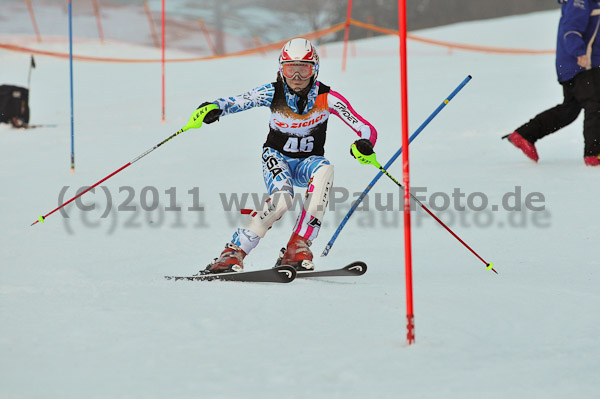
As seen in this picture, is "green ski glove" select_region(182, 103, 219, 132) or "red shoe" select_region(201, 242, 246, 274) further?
"green ski glove" select_region(182, 103, 219, 132)

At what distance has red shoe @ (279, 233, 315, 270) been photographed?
4430 mm

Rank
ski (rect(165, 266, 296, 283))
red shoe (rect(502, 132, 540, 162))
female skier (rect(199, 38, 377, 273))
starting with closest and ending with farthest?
ski (rect(165, 266, 296, 283))
female skier (rect(199, 38, 377, 273))
red shoe (rect(502, 132, 540, 162))

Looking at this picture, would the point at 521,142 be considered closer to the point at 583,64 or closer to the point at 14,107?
the point at 583,64

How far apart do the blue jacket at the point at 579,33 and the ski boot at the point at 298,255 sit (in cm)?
400

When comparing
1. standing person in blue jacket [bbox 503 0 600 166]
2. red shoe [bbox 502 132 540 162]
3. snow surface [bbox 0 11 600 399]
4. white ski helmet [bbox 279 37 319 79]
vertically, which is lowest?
snow surface [bbox 0 11 600 399]

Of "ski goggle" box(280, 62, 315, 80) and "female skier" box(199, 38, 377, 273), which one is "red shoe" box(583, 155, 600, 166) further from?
"ski goggle" box(280, 62, 315, 80)

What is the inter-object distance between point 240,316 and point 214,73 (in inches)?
587

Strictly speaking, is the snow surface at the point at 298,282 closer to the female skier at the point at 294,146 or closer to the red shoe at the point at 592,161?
the red shoe at the point at 592,161

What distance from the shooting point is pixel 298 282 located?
4191mm

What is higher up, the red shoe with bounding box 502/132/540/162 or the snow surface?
the red shoe with bounding box 502/132/540/162

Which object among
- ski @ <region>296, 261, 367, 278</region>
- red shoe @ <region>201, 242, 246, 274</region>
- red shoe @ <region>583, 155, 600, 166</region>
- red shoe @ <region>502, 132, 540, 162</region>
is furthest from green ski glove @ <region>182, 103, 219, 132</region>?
red shoe @ <region>583, 155, 600, 166</region>

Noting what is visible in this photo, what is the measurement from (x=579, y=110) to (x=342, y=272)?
4113 mm

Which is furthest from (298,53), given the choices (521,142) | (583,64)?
(521,142)

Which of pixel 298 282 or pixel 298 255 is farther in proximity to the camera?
pixel 298 255
